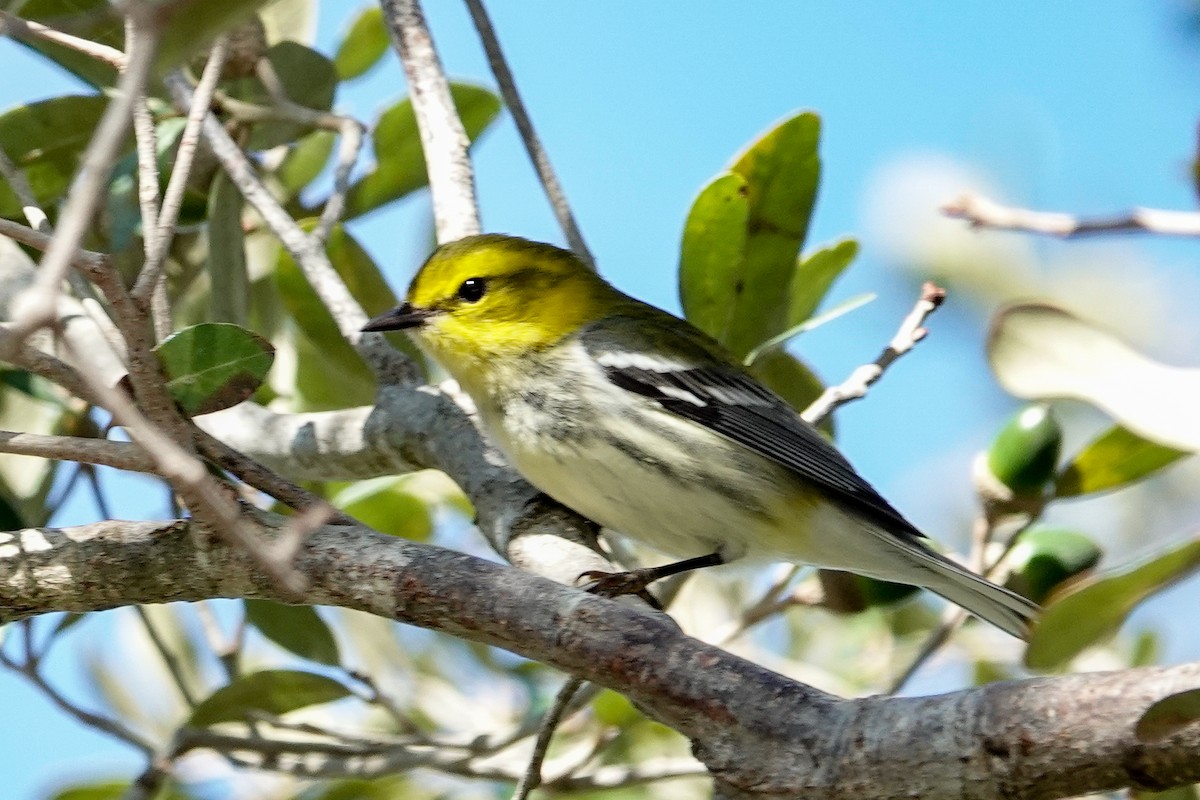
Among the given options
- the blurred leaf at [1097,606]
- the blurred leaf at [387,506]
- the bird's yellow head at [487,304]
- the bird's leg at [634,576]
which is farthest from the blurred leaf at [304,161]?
the blurred leaf at [1097,606]

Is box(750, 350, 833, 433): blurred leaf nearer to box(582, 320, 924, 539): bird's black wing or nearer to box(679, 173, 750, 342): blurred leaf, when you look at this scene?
box(582, 320, 924, 539): bird's black wing

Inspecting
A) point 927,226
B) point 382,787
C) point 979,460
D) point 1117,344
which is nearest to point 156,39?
point 1117,344

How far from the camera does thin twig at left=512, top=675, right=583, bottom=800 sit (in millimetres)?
1747

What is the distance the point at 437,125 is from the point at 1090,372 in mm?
1302

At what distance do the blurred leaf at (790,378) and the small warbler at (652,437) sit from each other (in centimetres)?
4

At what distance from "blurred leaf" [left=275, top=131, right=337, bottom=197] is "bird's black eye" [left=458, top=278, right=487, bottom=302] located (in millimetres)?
504

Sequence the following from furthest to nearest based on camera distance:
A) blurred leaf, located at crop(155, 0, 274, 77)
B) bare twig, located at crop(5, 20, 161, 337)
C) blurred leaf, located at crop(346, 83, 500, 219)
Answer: blurred leaf, located at crop(346, 83, 500, 219) < blurred leaf, located at crop(155, 0, 274, 77) < bare twig, located at crop(5, 20, 161, 337)

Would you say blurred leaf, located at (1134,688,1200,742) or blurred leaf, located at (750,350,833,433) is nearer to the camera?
blurred leaf, located at (1134,688,1200,742)

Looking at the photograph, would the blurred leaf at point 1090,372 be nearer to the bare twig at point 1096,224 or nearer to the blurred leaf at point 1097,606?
→ the blurred leaf at point 1097,606

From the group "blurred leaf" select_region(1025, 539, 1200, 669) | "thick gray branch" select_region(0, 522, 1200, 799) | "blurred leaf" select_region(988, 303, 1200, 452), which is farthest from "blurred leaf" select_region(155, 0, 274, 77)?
"blurred leaf" select_region(1025, 539, 1200, 669)

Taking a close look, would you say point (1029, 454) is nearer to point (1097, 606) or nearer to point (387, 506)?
point (1097, 606)

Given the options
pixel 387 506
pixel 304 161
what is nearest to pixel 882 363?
pixel 387 506

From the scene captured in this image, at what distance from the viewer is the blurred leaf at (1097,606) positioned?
190 cm

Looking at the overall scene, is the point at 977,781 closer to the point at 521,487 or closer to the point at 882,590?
the point at 521,487
